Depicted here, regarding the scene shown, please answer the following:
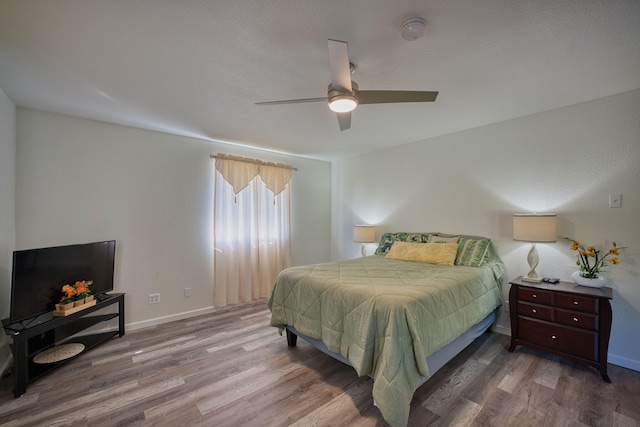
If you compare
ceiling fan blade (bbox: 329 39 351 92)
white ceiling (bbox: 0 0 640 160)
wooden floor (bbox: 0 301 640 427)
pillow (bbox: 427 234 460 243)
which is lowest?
wooden floor (bbox: 0 301 640 427)

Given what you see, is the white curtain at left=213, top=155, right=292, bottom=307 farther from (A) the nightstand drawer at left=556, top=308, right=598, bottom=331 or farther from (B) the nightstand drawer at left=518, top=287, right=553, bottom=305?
(A) the nightstand drawer at left=556, top=308, right=598, bottom=331

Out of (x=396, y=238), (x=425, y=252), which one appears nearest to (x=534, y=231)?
(x=425, y=252)

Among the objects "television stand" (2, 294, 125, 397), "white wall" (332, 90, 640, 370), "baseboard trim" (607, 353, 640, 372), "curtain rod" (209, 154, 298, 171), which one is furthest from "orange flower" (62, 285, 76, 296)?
"baseboard trim" (607, 353, 640, 372)

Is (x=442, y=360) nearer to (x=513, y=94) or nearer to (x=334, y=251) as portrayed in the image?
(x=513, y=94)

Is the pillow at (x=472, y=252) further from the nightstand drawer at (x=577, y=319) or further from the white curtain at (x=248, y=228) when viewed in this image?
the white curtain at (x=248, y=228)

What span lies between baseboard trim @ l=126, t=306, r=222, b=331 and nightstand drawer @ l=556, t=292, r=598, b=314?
3892 mm

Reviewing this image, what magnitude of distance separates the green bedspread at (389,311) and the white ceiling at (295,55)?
1656mm

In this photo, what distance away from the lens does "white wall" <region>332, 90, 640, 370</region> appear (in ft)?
7.64

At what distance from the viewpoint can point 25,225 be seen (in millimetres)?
2578

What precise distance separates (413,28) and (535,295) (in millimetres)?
2534

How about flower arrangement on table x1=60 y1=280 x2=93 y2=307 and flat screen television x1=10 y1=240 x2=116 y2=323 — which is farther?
flower arrangement on table x1=60 y1=280 x2=93 y2=307

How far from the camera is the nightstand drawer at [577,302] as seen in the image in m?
2.15

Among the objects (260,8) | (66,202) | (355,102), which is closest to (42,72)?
(66,202)

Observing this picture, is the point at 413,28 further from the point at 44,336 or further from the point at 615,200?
the point at 44,336
